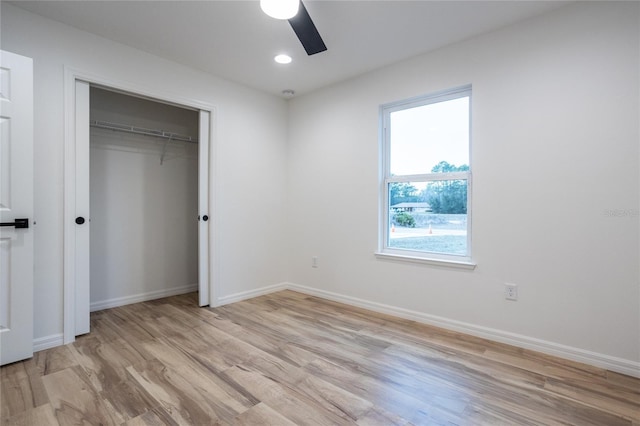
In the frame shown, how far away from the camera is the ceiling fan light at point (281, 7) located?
177 centimetres

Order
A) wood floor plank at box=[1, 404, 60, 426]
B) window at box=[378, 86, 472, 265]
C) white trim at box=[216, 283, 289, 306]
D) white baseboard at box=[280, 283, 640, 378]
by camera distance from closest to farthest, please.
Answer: wood floor plank at box=[1, 404, 60, 426], white baseboard at box=[280, 283, 640, 378], window at box=[378, 86, 472, 265], white trim at box=[216, 283, 289, 306]

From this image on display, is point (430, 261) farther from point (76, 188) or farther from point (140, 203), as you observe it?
point (140, 203)

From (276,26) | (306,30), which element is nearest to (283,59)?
(276,26)

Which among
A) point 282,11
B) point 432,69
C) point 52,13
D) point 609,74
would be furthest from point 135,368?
point 609,74

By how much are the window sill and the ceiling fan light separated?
2.25 m

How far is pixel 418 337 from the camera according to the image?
265 centimetres

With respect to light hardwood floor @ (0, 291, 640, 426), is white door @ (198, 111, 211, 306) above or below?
above

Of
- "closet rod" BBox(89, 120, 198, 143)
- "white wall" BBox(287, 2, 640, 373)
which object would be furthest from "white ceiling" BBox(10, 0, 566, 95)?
"closet rod" BBox(89, 120, 198, 143)

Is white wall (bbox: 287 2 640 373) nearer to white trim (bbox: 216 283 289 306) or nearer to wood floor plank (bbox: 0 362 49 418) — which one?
white trim (bbox: 216 283 289 306)

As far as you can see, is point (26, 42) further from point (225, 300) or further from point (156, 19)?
point (225, 300)

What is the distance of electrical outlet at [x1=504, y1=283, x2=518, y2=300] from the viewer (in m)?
2.49

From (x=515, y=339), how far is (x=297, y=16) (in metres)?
2.77

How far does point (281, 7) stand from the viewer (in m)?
1.80

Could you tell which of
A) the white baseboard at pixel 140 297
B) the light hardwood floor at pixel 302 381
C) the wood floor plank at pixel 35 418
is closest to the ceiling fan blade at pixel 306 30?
the light hardwood floor at pixel 302 381
